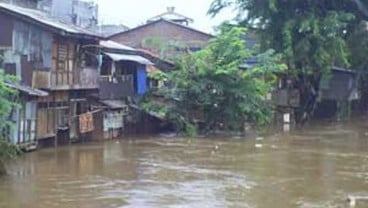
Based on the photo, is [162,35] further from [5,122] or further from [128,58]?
[5,122]

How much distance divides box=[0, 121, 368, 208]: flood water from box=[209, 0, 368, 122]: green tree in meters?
8.91

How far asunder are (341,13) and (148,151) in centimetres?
1692

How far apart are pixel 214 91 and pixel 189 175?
12561mm

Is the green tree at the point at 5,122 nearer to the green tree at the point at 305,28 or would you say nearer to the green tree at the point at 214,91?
the green tree at the point at 214,91

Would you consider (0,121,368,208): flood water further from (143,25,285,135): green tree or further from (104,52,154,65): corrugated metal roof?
(104,52,154,65): corrugated metal roof

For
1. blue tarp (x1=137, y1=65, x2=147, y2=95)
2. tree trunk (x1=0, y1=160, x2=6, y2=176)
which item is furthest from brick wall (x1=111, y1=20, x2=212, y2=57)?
tree trunk (x1=0, y1=160, x2=6, y2=176)

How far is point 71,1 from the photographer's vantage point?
46.9m

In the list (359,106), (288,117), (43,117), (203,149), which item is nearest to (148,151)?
(203,149)

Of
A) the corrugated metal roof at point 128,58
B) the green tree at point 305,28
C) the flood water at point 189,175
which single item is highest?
the green tree at point 305,28

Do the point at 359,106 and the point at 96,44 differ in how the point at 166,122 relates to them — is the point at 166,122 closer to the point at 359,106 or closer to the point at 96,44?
the point at 96,44

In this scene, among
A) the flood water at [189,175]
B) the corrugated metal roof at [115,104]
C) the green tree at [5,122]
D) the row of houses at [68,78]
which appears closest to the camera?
the flood water at [189,175]

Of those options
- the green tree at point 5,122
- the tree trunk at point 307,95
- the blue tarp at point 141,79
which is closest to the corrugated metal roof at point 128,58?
the blue tarp at point 141,79

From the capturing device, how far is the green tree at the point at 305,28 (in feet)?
126

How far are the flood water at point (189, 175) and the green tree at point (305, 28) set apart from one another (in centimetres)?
891
